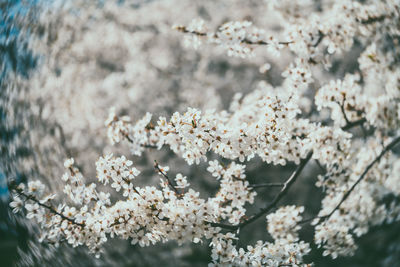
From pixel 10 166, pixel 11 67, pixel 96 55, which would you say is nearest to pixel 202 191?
pixel 10 166

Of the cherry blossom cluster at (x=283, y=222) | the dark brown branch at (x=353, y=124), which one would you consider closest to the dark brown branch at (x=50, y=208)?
the cherry blossom cluster at (x=283, y=222)

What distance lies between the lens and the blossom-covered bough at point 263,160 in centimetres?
227

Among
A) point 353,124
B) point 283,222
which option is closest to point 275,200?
point 283,222

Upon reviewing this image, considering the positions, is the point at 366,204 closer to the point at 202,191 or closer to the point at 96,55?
the point at 202,191

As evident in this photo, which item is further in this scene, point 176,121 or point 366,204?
point 366,204

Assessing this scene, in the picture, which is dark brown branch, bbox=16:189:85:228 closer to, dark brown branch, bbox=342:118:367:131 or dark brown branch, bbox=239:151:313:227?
dark brown branch, bbox=239:151:313:227

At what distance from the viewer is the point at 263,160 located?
2701 mm

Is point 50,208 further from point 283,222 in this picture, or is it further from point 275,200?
point 283,222

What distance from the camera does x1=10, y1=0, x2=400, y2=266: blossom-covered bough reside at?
7.45 feet

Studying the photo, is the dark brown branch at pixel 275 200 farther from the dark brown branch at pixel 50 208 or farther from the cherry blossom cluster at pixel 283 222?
the dark brown branch at pixel 50 208

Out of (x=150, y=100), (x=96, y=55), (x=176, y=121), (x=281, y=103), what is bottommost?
(x=176, y=121)

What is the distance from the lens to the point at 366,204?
3.46 meters

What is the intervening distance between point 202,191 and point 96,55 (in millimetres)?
7220

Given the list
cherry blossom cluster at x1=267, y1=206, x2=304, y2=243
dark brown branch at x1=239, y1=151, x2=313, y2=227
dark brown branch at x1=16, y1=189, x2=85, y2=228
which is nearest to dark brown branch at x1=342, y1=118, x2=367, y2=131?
dark brown branch at x1=239, y1=151, x2=313, y2=227
